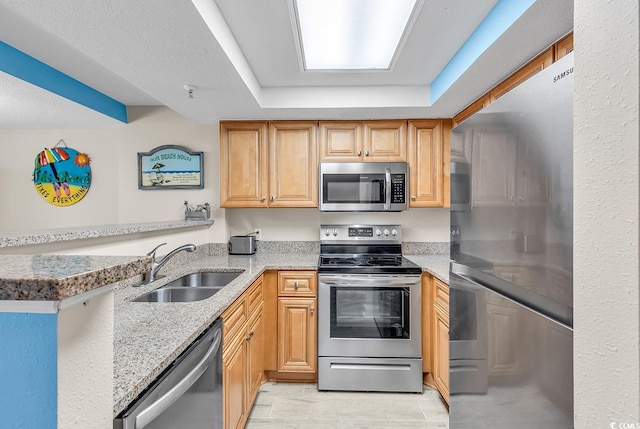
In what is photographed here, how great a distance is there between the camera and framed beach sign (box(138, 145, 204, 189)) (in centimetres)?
305

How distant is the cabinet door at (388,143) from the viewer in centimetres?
283

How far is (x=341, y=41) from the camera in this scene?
1868mm

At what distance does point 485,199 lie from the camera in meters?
1.12

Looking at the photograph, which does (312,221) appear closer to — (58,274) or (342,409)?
(342,409)

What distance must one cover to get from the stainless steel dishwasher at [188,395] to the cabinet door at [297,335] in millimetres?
1110

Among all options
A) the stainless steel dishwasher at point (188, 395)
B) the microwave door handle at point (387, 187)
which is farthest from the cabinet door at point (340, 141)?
the stainless steel dishwasher at point (188, 395)

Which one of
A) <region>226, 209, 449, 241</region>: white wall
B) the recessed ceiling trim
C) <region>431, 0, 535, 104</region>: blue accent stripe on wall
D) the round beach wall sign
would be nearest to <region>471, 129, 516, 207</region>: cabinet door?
<region>431, 0, 535, 104</region>: blue accent stripe on wall

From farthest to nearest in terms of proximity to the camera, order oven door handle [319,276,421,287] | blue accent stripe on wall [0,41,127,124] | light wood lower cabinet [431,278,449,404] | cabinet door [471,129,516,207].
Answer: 1. oven door handle [319,276,421,287]
2. light wood lower cabinet [431,278,449,404]
3. blue accent stripe on wall [0,41,127,124]
4. cabinet door [471,129,516,207]

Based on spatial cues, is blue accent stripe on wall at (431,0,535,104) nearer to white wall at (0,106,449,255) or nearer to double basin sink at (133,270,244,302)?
white wall at (0,106,449,255)

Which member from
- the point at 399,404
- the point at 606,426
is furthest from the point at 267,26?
the point at 399,404

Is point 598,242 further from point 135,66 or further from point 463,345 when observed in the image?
point 135,66

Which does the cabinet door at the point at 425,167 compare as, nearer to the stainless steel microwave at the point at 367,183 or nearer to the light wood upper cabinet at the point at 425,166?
the light wood upper cabinet at the point at 425,166

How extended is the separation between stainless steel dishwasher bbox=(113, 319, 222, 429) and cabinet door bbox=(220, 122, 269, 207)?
5.22 ft

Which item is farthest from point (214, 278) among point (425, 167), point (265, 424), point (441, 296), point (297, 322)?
point (425, 167)
